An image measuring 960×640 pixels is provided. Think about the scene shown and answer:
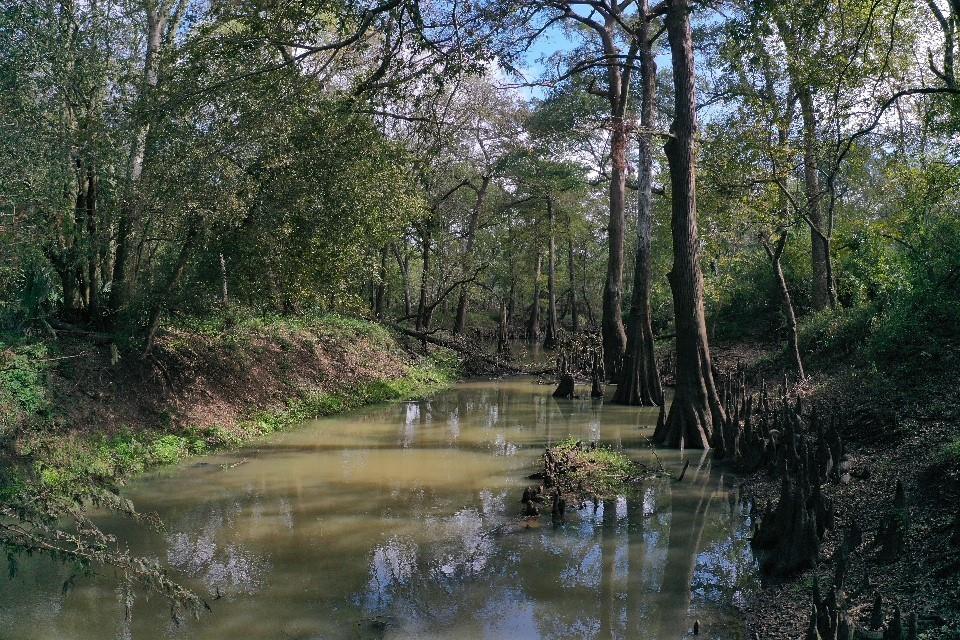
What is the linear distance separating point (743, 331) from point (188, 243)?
59.2 feet

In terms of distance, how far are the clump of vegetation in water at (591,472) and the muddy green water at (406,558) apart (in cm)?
36

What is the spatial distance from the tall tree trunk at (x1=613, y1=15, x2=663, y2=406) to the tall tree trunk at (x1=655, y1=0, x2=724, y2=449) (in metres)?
3.43

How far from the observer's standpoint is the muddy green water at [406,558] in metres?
5.30

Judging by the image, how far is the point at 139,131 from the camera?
1126 cm

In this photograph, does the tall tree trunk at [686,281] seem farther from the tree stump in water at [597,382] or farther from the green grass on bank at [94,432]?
the green grass on bank at [94,432]

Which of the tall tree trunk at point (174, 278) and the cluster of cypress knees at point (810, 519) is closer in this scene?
the cluster of cypress knees at point (810, 519)

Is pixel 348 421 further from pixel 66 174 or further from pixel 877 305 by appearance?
pixel 877 305

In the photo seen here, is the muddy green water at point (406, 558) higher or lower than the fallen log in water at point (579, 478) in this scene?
lower

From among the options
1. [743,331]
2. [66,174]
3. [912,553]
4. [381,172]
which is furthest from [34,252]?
[743,331]

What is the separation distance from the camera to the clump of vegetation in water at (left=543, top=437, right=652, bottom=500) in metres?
8.75

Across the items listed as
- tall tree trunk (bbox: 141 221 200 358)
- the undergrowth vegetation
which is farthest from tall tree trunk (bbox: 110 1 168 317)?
the undergrowth vegetation

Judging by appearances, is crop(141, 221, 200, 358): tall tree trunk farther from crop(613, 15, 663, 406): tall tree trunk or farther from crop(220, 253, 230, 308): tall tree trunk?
crop(613, 15, 663, 406): tall tree trunk

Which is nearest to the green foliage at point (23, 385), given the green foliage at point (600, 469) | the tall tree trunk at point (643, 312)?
the green foliage at point (600, 469)

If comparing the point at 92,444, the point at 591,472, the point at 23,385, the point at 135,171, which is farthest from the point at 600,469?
the point at 135,171
